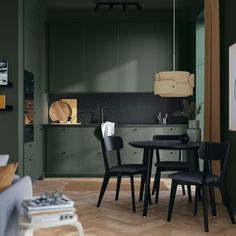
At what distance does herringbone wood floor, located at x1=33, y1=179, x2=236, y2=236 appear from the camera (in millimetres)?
3984

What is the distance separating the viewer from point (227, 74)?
17.1ft

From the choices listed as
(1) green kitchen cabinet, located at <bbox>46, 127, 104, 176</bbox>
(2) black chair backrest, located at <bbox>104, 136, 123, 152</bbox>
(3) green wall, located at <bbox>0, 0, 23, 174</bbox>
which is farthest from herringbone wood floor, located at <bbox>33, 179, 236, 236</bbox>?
(1) green kitchen cabinet, located at <bbox>46, 127, 104, 176</bbox>

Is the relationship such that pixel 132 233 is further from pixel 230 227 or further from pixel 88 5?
pixel 88 5

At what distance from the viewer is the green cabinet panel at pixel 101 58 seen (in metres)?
7.91

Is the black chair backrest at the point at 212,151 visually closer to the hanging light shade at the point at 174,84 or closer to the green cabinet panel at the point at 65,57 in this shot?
the hanging light shade at the point at 174,84

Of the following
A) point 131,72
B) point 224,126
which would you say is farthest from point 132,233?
point 131,72

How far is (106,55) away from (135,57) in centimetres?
53

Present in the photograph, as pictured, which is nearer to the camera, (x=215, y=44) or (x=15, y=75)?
(x=215, y=44)

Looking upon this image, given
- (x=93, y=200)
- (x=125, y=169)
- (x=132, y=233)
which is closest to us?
(x=132, y=233)

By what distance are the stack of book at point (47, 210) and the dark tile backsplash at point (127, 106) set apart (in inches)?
227

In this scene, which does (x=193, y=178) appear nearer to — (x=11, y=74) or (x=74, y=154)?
(x=11, y=74)

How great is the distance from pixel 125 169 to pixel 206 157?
50.0 inches

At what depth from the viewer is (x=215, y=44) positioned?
5.41m

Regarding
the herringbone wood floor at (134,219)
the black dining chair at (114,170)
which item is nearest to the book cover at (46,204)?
the herringbone wood floor at (134,219)
